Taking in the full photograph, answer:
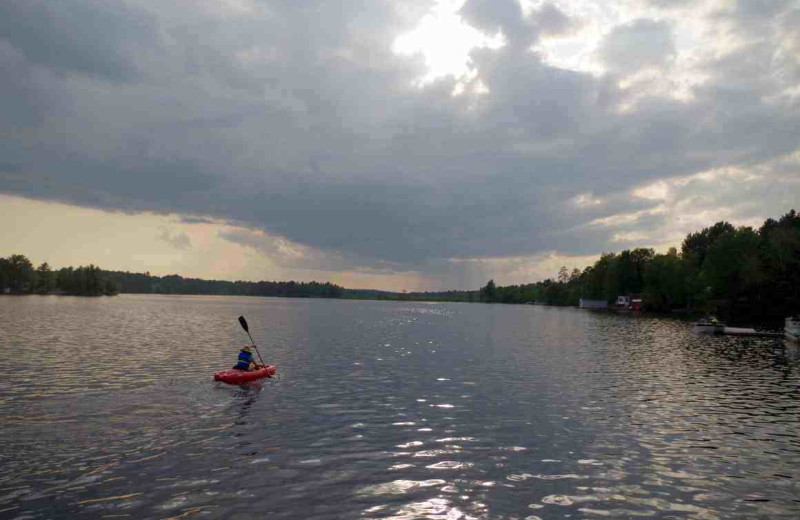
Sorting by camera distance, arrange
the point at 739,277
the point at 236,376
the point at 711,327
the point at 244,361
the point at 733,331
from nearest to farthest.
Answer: the point at 236,376 → the point at 244,361 → the point at 733,331 → the point at 711,327 → the point at 739,277

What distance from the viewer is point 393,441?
1983 cm

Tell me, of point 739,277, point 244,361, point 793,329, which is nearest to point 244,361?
point 244,361

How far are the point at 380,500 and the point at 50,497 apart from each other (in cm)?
890

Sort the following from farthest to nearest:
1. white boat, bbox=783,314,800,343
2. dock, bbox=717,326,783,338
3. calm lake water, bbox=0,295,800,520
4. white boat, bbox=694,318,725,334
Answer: white boat, bbox=694,318,725,334 < dock, bbox=717,326,783,338 < white boat, bbox=783,314,800,343 < calm lake water, bbox=0,295,800,520

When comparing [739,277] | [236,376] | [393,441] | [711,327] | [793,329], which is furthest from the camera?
[739,277]

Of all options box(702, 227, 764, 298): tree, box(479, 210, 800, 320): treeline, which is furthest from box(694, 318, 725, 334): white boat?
box(702, 227, 764, 298): tree

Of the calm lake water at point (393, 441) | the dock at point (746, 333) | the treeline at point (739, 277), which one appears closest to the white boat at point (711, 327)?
the dock at point (746, 333)

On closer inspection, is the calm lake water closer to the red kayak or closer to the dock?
the red kayak

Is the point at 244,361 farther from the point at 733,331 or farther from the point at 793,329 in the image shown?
the point at 733,331

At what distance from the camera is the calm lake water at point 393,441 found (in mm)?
13945

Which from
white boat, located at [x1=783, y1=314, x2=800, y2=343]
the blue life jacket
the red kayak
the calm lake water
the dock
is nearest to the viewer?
the calm lake water

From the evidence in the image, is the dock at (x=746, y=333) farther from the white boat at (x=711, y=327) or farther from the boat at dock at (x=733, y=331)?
the white boat at (x=711, y=327)

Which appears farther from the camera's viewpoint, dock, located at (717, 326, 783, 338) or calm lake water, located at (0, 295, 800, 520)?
dock, located at (717, 326, 783, 338)

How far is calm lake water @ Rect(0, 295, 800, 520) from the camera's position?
13945 mm
